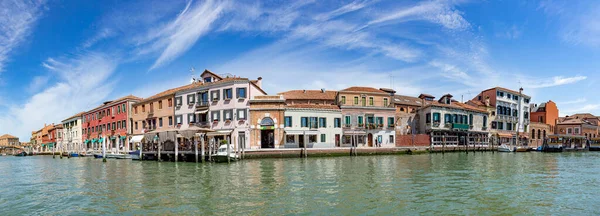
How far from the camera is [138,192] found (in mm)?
14656

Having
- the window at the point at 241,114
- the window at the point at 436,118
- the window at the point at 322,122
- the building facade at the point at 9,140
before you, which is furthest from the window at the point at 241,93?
the building facade at the point at 9,140

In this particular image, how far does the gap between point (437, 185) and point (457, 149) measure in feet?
124

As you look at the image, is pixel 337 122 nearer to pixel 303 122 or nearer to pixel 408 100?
pixel 303 122

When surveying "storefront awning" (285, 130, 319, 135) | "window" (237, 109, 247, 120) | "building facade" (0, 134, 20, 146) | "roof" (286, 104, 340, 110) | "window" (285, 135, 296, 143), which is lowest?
"building facade" (0, 134, 20, 146)

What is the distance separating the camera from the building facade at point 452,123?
50188 mm

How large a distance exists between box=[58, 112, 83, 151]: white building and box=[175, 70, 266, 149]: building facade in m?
32.9

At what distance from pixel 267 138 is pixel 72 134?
51.1 m

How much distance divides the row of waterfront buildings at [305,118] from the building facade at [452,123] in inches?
5.8

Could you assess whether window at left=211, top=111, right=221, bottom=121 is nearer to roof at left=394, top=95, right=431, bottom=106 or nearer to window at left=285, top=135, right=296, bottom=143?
window at left=285, top=135, right=296, bottom=143

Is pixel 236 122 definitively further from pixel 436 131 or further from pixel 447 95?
pixel 447 95

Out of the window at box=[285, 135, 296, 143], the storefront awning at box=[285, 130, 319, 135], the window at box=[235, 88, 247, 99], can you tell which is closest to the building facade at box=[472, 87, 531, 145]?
the storefront awning at box=[285, 130, 319, 135]

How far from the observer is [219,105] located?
1582 inches

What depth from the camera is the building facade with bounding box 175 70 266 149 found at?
127 feet

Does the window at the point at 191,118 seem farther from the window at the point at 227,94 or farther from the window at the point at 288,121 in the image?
the window at the point at 288,121
